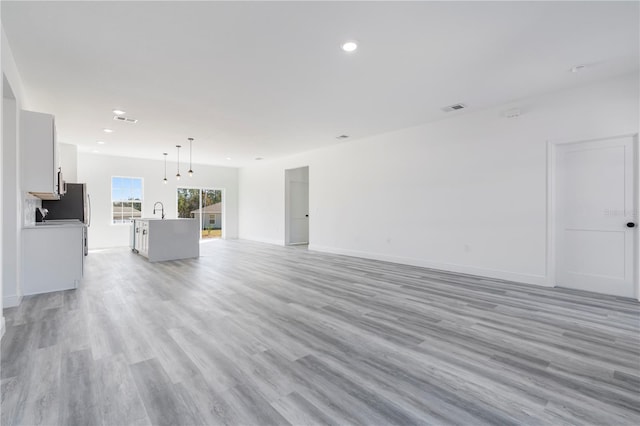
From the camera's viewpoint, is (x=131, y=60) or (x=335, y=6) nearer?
(x=335, y=6)

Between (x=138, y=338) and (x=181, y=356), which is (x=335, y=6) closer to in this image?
(x=181, y=356)

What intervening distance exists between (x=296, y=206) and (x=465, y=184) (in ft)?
18.8

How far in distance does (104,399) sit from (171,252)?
5.40m

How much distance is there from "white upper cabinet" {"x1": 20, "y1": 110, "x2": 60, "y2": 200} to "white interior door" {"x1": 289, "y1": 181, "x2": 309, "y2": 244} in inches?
252

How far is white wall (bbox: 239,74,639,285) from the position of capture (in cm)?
423

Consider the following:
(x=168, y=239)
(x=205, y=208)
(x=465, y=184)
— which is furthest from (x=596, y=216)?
(x=205, y=208)

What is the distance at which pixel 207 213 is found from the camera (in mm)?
11461

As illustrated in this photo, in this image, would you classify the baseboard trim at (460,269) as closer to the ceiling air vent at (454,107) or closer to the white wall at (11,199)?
the ceiling air vent at (454,107)

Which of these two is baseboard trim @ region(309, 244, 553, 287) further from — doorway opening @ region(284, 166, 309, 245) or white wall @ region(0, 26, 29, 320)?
white wall @ region(0, 26, 29, 320)

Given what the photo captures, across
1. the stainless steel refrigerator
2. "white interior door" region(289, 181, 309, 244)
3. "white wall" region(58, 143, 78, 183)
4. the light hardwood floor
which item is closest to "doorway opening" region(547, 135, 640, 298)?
the light hardwood floor

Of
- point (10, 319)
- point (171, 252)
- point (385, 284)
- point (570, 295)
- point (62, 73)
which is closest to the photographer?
point (10, 319)

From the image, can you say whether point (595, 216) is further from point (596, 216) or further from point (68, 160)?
point (68, 160)

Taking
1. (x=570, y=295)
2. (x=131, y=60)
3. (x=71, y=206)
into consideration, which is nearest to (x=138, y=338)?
(x=131, y=60)

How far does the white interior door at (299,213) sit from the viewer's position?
32.2 feet
